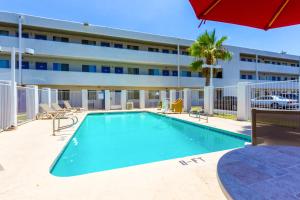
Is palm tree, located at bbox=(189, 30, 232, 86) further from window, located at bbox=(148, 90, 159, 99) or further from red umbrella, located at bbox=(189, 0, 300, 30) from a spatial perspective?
red umbrella, located at bbox=(189, 0, 300, 30)

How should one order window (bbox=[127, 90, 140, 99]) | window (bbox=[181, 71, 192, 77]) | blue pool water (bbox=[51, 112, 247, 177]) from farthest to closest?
1. window (bbox=[181, 71, 192, 77])
2. window (bbox=[127, 90, 140, 99])
3. blue pool water (bbox=[51, 112, 247, 177])

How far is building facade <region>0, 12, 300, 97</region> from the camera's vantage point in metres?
18.7

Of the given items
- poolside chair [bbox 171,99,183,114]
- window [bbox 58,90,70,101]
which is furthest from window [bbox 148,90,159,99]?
window [bbox 58,90,70,101]

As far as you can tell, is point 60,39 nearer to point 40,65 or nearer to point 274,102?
point 40,65

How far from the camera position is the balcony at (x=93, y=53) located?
18516 millimetres

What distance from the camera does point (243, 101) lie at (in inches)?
405

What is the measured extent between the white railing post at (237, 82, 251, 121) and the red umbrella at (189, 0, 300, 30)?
24.0 feet

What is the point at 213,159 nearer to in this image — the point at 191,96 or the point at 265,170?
the point at 265,170

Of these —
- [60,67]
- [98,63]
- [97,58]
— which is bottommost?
[60,67]

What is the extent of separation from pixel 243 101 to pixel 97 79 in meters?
15.8

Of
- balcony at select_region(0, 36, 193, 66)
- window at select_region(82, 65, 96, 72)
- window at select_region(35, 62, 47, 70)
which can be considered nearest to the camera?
balcony at select_region(0, 36, 193, 66)

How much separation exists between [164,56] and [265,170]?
2219cm

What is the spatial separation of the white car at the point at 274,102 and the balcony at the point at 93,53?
15434mm

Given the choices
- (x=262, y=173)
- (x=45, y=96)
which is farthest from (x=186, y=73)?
(x=262, y=173)
